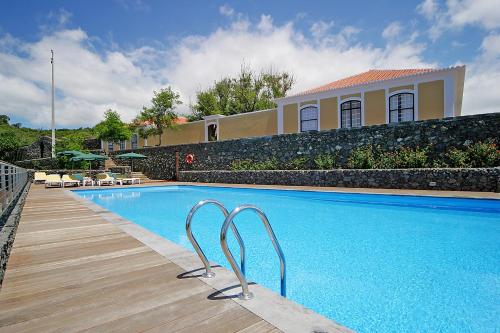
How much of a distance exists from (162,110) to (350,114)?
1697cm

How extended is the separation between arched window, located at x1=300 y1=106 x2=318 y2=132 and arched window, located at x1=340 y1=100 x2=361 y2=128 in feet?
5.59

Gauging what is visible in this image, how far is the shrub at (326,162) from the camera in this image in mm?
13836

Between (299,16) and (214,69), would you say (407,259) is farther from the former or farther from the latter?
(214,69)

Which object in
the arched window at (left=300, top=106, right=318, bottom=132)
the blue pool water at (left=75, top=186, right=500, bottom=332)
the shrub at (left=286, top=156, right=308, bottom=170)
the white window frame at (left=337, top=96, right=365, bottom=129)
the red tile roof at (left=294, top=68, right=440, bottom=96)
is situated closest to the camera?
the blue pool water at (left=75, top=186, right=500, bottom=332)

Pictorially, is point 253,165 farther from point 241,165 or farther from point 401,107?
point 401,107

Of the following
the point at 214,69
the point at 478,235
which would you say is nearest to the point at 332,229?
the point at 478,235

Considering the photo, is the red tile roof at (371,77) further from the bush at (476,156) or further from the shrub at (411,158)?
the bush at (476,156)

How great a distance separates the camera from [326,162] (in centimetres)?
1390

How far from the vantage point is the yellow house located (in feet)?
48.1

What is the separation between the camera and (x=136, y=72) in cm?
2039

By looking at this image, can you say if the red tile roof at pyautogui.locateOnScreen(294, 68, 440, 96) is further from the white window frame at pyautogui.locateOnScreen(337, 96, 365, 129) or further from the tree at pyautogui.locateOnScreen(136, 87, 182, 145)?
the tree at pyautogui.locateOnScreen(136, 87, 182, 145)

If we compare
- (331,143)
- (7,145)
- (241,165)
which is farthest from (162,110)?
(7,145)

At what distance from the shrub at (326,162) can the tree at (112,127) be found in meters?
21.6

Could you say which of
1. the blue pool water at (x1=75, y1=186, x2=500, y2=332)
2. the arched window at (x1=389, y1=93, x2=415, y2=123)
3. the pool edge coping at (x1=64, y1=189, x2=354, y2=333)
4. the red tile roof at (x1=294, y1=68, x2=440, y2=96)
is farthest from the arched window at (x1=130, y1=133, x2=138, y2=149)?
the pool edge coping at (x1=64, y1=189, x2=354, y2=333)
